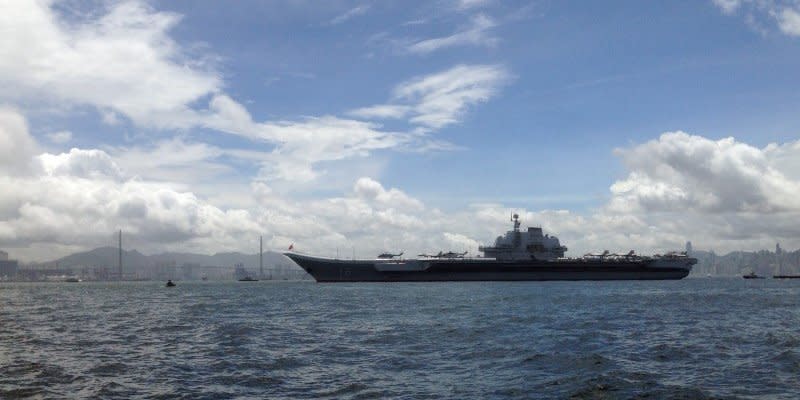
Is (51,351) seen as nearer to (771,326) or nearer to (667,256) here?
(771,326)

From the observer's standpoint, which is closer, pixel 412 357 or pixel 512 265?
pixel 412 357

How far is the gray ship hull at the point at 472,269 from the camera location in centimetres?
12412

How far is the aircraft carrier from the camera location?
124438 millimetres

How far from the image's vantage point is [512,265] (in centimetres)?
12669

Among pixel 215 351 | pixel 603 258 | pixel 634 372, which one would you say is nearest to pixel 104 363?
pixel 215 351

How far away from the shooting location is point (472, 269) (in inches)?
4919

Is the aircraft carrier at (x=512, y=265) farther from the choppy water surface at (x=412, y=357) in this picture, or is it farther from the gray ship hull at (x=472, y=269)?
the choppy water surface at (x=412, y=357)

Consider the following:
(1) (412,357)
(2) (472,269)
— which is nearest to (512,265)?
(2) (472,269)

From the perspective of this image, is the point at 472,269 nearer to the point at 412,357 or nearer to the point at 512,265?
the point at 512,265

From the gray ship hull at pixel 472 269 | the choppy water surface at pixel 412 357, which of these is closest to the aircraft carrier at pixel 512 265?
the gray ship hull at pixel 472 269

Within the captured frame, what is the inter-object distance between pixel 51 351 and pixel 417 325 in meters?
20.0

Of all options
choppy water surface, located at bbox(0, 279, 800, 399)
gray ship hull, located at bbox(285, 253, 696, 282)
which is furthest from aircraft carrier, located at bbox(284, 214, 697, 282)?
choppy water surface, located at bbox(0, 279, 800, 399)

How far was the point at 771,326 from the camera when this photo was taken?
36656 mm

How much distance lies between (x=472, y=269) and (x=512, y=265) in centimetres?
869
